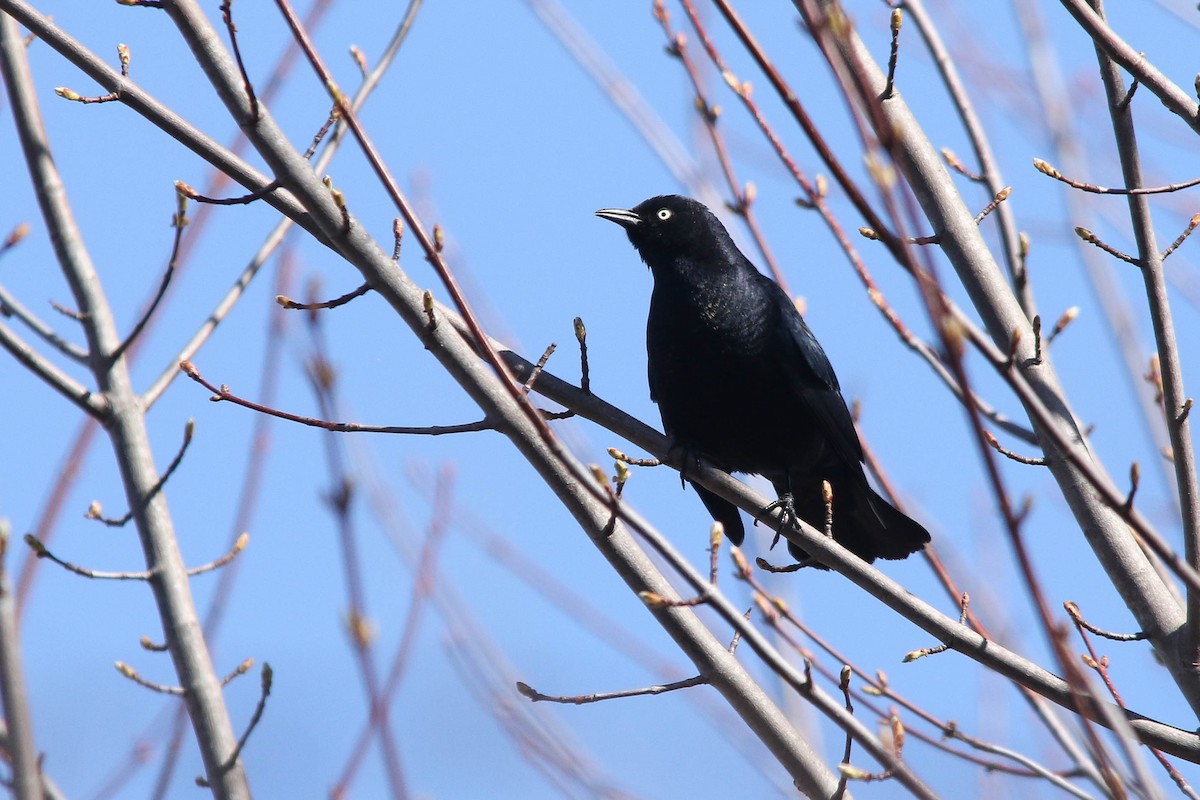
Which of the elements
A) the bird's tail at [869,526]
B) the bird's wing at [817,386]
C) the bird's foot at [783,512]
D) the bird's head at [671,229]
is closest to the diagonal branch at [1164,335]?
the bird's foot at [783,512]

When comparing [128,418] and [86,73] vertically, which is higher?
[86,73]

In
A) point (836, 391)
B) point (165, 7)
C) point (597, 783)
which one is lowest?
point (597, 783)

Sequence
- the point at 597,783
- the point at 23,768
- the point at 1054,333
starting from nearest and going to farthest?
the point at 23,768, the point at 1054,333, the point at 597,783

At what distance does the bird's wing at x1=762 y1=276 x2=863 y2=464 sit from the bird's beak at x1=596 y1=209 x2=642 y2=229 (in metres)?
0.77

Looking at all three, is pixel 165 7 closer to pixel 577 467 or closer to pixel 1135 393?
pixel 577 467

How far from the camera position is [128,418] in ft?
10.4

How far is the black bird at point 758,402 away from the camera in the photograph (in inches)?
166

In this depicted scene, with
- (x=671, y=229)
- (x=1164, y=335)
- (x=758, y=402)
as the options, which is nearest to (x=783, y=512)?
(x=758, y=402)

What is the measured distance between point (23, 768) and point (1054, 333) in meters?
2.47

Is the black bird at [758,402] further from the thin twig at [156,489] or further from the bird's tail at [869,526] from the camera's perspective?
the thin twig at [156,489]

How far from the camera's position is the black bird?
422 cm

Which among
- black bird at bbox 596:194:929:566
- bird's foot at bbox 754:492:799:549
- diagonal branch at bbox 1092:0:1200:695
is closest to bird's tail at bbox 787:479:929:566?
black bird at bbox 596:194:929:566

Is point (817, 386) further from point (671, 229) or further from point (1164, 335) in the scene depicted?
point (1164, 335)

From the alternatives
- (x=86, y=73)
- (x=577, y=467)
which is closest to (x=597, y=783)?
(x=577, y=467)
